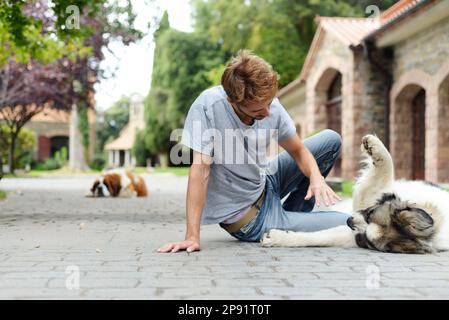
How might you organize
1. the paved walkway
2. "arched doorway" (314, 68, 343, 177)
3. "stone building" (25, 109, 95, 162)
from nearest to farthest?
the paved walkway < "arched doorway" (314, 68, 343, 177) < "stone building" (25, 109, 95, 162)

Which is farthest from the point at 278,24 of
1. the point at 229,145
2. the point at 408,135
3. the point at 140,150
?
the point at 229,145

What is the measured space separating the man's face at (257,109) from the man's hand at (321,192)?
2.17ft

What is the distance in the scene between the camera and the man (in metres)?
4.62

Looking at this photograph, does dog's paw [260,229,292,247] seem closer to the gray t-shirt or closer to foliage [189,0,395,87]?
the gray t-shirt

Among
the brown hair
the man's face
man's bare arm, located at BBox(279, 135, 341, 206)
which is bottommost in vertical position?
man's bare arm, located at BBox(279, 135, 341, 206)

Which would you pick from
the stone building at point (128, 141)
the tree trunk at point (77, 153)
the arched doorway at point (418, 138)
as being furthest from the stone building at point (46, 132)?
the arched doorway at point (418, 138)

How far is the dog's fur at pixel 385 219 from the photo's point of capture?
472cm

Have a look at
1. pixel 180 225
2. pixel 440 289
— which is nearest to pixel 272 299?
pixel 440 289

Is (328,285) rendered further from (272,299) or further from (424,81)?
(424,81)

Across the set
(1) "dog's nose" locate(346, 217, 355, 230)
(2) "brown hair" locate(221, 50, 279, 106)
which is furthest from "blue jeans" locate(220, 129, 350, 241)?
(2) "brown hair" locate(221, 50, 279, 106)

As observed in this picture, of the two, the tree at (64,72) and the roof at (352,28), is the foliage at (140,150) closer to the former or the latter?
the tree at (64,72)

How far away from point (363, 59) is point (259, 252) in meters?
13.8

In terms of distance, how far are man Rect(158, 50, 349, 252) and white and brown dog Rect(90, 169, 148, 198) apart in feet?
27.6

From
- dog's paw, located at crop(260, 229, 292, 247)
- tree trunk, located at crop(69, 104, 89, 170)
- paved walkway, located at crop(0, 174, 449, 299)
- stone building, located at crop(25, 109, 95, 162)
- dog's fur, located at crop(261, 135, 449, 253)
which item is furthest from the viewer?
stone building, located at crop(25, 109, 95, 162)
